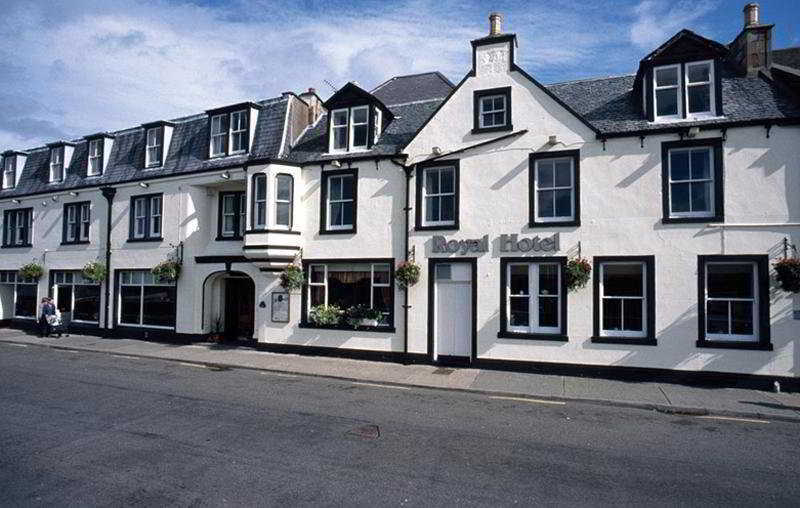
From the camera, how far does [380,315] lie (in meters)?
15.8

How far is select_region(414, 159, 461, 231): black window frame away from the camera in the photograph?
49.3 ft

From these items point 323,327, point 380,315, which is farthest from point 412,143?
point 323,327

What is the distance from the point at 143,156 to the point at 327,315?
12496 millimetres

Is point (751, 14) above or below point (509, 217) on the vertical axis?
above

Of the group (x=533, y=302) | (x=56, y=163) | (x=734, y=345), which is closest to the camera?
(x=734, y=345)

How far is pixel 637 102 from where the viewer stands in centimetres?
1426

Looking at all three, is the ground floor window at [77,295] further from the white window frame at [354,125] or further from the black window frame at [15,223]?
the white window frame at [354,125]

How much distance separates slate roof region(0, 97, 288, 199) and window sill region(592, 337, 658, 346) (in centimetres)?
1300

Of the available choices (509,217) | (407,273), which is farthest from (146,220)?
(509,217)

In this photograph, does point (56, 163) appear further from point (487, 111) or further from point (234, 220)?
point (487, 111)

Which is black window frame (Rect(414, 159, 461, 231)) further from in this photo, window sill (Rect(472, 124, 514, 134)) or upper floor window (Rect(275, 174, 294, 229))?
upper floor window (Rect(275, 174, 294, 229))

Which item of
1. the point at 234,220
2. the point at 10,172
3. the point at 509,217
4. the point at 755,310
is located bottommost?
the point at 755,310

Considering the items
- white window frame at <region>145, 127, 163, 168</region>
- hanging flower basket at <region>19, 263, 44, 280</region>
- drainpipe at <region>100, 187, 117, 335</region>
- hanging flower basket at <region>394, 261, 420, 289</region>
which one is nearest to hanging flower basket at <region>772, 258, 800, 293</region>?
hanging flower basket at <region>394, 261, 420, 289</region>

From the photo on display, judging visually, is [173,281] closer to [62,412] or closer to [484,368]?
[62,412]
